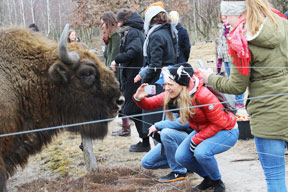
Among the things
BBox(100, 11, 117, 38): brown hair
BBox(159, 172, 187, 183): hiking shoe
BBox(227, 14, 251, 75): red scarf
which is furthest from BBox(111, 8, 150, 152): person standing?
BBox(227, 14, 251, 75): red scarf

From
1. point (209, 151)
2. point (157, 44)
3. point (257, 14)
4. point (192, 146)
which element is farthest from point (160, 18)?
point (257, 14)

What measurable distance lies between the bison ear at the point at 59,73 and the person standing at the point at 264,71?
5.59 ft

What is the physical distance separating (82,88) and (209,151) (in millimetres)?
1562

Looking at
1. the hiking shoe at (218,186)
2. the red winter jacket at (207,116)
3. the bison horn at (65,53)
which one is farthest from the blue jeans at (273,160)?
the bison horn at (65,53)

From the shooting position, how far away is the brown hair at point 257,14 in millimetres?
2836

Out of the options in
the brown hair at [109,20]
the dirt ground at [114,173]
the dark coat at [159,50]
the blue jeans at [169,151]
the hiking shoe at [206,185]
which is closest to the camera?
the hiking shoe at [206,185]

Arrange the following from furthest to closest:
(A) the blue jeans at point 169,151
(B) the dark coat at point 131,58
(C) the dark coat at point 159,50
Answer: (B) the dark coat at point 131,58, (C) the dark coat at point 159,50, (A) the blue jeans at point 169,151

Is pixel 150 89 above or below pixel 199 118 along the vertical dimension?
above

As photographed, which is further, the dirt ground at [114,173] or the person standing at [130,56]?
the person standing at [130,56]

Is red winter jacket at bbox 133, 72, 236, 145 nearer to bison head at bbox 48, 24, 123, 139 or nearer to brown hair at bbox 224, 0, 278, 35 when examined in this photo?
bison head at bbox 48, 24, 123, 139

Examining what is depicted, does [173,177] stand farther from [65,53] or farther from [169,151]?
[65,53]

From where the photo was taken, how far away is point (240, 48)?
2818 millimetres

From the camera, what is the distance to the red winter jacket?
395 cm

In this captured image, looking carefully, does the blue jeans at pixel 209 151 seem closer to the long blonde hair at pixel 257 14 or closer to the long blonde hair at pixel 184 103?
the long blonde hair at pixel 184 103
